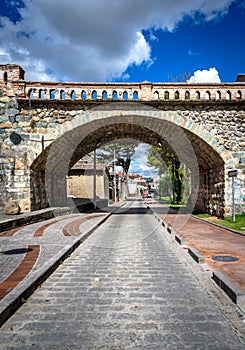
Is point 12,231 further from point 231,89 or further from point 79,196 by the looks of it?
point 79,196

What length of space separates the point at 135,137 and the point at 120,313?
590 inches

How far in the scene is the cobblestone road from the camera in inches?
108

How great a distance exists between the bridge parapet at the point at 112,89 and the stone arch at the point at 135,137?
67 cm

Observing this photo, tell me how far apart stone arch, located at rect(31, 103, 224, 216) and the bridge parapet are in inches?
26.5

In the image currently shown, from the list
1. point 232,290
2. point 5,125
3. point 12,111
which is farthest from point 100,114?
point 232,290

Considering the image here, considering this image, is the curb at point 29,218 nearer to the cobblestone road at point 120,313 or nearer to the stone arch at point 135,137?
the stone arch at point 135,137

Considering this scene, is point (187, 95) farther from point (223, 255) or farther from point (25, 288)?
point (25, 288)

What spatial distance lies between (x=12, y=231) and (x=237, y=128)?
33.0 feet

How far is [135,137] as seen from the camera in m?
17.8

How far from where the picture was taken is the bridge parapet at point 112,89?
12.5 m

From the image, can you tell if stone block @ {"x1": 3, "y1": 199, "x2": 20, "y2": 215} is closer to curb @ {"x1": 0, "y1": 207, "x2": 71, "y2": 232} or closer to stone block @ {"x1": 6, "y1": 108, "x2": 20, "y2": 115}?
curb @ {"x1": 0, "y1": 207, "x2": 71, "y2": 232}

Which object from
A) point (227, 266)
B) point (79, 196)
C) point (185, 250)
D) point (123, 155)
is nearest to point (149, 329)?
point (227, 266)

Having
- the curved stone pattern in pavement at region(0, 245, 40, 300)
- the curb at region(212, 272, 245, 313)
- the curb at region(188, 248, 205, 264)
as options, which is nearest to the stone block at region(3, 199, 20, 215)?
the curved stone pattern in pavement at region(0, 245, 40, 300)

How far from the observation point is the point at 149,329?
298 cm
